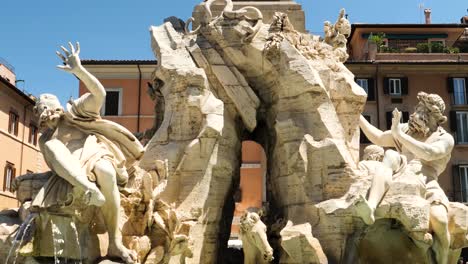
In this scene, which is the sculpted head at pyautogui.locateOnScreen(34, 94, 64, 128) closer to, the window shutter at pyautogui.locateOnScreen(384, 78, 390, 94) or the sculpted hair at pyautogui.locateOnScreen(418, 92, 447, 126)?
the sculpted hair at pyautogui.locateOnScreen(418, 92, 447, 126)

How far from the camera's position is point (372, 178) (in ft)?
27.1

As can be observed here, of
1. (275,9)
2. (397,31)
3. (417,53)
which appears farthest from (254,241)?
(397,31)

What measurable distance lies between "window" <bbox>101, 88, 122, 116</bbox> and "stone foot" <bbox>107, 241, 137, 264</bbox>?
73.3ft

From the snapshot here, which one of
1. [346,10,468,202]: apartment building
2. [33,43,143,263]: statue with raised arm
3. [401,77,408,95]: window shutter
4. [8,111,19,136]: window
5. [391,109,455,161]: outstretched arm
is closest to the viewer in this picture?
[33,43,143,263]: statue with raised arm

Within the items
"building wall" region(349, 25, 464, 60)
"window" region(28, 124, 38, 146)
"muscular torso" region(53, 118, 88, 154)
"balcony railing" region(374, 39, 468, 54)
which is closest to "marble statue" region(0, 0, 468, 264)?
"muscular torso" region(53, 118, 88, 154)

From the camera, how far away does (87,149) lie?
7652mm

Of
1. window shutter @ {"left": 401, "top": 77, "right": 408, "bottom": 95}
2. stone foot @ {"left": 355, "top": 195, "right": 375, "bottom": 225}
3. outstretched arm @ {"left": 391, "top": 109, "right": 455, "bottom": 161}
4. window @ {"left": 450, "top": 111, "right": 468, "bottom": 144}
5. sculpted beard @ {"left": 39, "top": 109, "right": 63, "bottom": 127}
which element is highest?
window shutter @ {"left": 401, "top": 77, "right": 408, "bottom": 95}

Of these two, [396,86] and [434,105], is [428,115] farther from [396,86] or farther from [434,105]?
[396,86]

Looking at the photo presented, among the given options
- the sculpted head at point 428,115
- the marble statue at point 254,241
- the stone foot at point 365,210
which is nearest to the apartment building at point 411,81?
the sculpted head at point 428,115

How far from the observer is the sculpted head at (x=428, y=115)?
8.89 m

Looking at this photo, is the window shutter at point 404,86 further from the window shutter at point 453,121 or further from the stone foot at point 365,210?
the stone foot at point 365,210

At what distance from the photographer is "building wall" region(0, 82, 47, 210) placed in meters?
28.0

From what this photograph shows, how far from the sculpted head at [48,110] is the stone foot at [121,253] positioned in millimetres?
1773

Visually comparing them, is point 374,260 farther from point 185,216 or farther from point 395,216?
point 185,216
